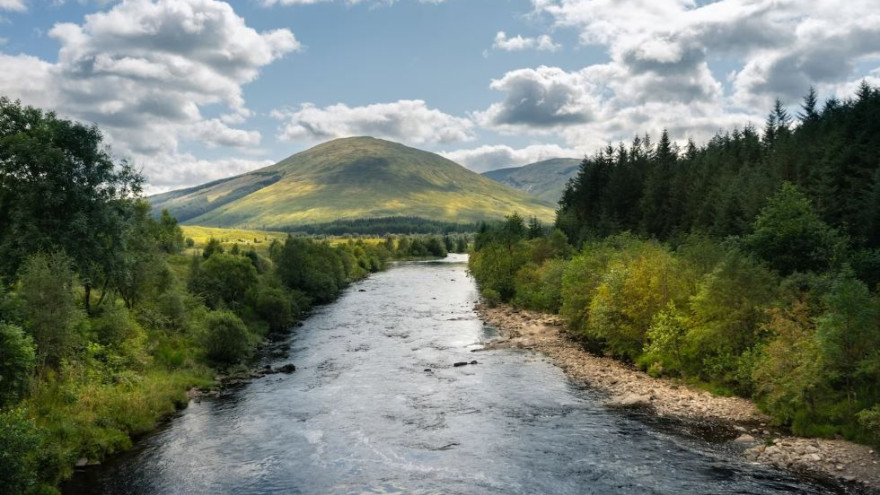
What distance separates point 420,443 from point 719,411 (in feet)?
67.6

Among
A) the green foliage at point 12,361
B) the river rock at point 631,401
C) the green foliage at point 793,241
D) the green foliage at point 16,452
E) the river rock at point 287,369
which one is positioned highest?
the green foliage at point 793,241

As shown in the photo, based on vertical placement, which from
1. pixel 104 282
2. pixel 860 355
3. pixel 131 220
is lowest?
pixel 860 355

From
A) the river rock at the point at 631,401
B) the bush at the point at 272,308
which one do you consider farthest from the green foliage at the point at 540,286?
the bush at the point at 272,308

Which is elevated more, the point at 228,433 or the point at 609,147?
the point at 609,147

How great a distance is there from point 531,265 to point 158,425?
71658 mm

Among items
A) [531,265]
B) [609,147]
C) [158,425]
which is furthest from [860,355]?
[609,147]

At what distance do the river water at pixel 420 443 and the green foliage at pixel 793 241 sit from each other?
23.6 metres

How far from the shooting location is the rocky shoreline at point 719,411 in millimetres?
28750

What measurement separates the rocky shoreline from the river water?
1839 millimetres

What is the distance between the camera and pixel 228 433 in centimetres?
3688

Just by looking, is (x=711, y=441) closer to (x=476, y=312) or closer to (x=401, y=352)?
(x=401, y=352)

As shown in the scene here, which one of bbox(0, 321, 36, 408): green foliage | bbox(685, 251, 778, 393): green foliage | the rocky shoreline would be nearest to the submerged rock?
the rocky shoreline

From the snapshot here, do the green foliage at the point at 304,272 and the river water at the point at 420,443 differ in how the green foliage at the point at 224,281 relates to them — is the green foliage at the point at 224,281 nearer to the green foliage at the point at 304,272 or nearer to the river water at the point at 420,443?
the green foliage at the point at 304,272

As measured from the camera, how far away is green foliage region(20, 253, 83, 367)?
34938mm
